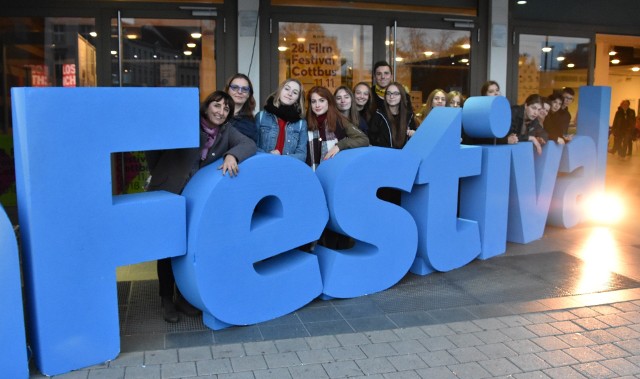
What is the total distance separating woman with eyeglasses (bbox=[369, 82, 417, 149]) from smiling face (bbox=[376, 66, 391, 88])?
0.49m

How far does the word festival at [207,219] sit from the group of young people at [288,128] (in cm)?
21

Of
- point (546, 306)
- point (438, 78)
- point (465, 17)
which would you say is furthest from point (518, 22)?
point (546, 306)

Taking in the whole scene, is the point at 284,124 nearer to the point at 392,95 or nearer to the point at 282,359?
the point at 392,95

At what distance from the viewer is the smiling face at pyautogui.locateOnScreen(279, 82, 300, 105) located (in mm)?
4809

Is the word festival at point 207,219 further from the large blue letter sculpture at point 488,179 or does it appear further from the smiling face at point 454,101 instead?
the smiling face at point 454,101

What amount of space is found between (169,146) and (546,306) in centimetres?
298

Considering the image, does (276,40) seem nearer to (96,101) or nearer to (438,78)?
(438,78)

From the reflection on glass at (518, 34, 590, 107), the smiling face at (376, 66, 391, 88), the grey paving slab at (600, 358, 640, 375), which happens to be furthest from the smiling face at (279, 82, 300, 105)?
the reflection on glass at (518, 34, 590, 107)

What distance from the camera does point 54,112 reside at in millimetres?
3295

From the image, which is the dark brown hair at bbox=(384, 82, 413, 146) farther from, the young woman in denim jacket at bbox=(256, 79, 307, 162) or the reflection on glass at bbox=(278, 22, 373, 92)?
the reflection on glass at bbox=(278, 22, 373, 92)

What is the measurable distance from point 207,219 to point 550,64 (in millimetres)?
7432

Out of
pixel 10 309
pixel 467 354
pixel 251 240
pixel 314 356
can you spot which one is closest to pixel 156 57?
pixel 251 240

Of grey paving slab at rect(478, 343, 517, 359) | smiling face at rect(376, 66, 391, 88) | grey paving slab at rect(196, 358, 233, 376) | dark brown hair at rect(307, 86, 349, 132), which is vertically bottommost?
grey paving slab at rect(478, 343, 517, 359)

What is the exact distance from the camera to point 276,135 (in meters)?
4.92
